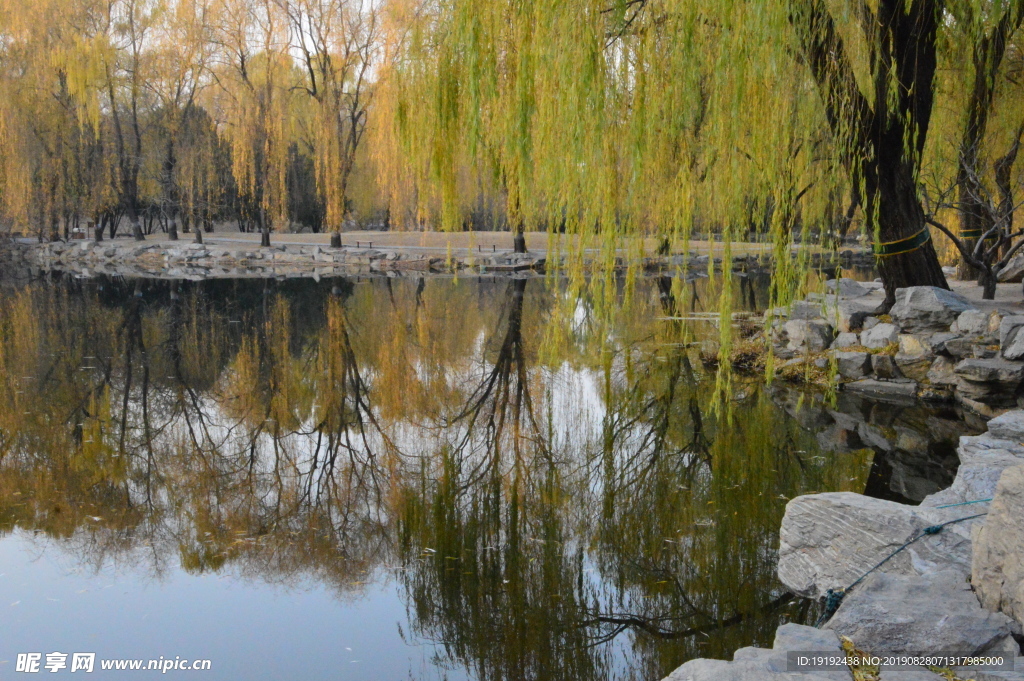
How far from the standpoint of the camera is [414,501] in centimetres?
441

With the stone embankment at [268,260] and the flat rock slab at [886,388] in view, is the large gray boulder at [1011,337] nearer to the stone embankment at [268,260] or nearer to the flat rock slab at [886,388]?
the flat rock slab at [886,388]

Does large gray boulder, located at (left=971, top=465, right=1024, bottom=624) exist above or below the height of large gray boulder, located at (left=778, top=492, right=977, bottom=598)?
above

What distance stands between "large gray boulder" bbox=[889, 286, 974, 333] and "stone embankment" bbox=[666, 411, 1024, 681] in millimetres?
3324

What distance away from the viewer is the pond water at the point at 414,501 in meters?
3.12

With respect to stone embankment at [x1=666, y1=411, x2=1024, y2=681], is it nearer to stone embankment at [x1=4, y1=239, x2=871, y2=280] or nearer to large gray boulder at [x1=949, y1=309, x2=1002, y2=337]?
large gray boulder at [x1=949, y1=309, x2=1002, y2=337]

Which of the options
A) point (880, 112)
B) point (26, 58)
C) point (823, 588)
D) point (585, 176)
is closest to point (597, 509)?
point (823, 588)

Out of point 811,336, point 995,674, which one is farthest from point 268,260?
point 995,674

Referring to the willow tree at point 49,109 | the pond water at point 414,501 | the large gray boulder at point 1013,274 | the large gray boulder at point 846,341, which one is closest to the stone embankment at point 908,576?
the pond water at point 414,501

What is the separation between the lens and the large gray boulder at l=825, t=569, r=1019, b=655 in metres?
2.32

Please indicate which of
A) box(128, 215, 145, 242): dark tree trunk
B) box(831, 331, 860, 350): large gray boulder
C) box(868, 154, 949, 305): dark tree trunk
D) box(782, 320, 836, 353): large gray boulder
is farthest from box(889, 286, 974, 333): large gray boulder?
box(128, 215, 145, 242): dark tree trunk

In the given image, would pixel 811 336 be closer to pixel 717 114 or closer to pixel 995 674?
pixel 717 114

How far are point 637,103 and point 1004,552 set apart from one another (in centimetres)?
291

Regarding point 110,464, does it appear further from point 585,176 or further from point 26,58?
point 26,58

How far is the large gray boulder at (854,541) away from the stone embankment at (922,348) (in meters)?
2.63
